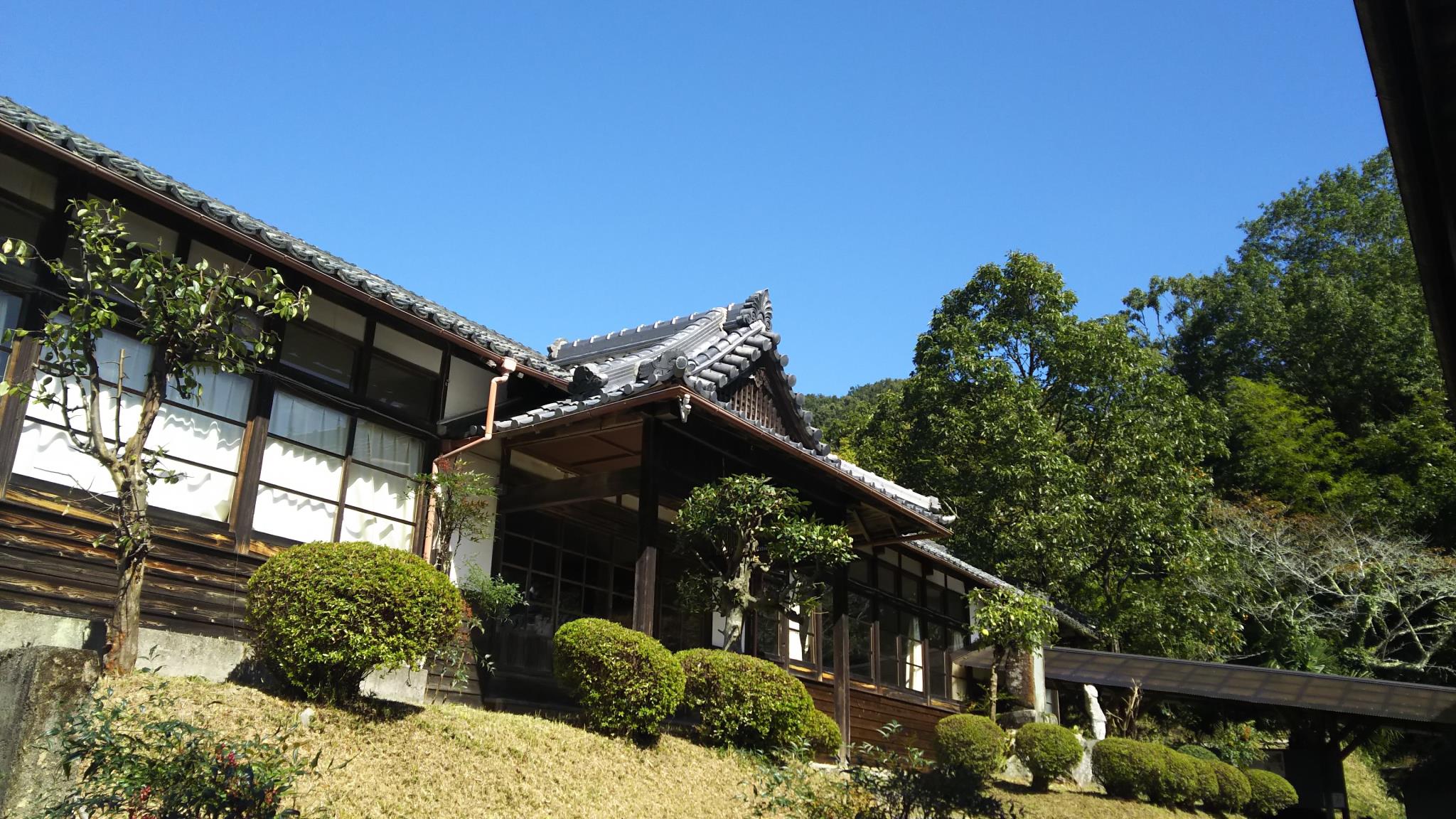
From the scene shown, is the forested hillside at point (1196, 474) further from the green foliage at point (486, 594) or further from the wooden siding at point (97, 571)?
the wooden siding at point (97, 571)

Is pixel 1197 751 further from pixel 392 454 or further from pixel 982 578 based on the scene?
pixel 392 454

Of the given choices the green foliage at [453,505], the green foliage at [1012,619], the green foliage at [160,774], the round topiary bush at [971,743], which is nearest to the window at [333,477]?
the green foliage at [453,505]

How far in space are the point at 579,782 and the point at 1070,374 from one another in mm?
23037

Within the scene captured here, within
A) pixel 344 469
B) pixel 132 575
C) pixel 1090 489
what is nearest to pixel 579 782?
pixel 132 575

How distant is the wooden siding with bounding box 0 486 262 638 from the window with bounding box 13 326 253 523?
269mm

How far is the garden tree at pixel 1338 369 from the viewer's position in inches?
1227

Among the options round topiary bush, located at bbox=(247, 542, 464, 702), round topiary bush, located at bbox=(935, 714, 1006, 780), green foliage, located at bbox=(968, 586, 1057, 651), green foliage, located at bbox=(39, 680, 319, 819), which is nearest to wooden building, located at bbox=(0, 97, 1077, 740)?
round topiary bush, located at bbox=(247, 542, 464, 702)

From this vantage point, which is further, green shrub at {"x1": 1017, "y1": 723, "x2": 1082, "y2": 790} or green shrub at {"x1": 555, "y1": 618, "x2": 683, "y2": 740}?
green shrub at {"x1": 1017, "y1": 723, "x2": 1082, "y2": 790}

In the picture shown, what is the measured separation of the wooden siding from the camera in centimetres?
859

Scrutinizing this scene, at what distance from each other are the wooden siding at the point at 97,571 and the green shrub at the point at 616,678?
9.86 feet

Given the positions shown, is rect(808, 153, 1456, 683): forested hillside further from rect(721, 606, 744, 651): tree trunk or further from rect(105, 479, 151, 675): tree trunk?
rect(105, 479, 151, 675): tree trunk

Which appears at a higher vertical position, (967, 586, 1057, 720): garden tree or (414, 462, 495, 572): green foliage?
(414, 462, 495, 572): green foliage

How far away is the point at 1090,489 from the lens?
27.5 m

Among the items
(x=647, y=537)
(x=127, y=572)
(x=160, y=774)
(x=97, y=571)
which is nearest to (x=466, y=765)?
(x=127, y=572)
